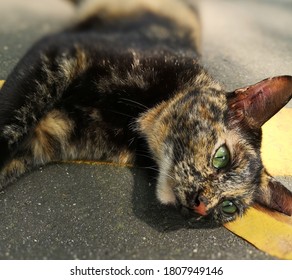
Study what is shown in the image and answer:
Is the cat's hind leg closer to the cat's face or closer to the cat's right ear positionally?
the cat's right ear

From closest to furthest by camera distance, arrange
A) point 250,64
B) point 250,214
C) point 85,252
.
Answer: point 85,252 → point 250,214 → point 250,64

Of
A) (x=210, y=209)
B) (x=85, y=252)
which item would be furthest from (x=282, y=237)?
(x=85, y=252)

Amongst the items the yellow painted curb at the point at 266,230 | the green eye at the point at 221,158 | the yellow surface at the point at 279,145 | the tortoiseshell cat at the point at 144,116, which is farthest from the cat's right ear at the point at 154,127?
the yellow surface at the point at 279,145

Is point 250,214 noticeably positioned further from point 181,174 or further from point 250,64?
point 250,64

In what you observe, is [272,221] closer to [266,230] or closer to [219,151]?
[266,230]

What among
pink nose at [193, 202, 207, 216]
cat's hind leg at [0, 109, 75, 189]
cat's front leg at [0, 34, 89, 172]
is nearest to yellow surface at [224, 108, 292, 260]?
pink nose at [193, 202, 207, 216]

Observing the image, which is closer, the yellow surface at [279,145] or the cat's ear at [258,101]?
the cat's ear at [258,101]

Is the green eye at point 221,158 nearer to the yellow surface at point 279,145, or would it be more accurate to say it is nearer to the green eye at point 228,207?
the green eye at point 228,207
